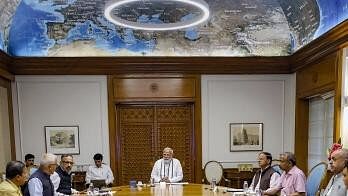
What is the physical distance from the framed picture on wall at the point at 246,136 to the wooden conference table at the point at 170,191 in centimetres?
197

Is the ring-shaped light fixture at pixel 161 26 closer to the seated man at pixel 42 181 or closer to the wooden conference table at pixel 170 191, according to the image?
the seated man at pixel 42 181

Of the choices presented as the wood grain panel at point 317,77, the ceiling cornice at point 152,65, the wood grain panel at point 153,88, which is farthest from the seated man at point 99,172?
the wood grain panel at point 317,77

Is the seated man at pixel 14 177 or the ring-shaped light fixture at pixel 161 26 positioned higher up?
the ring-shaped light fixture at pixel 161 26

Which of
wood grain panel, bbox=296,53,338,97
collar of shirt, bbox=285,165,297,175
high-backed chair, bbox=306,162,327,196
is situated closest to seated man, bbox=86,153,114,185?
collar of shirt, bbox=285,165,297,175

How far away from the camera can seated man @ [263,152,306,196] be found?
163 inches

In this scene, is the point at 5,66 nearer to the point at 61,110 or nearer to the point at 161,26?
the point at 61,110

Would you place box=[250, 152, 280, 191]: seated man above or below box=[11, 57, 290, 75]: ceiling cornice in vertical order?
below

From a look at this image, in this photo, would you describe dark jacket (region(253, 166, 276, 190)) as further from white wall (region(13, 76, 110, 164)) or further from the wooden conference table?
white wall (region(13, 76, 110, 164))

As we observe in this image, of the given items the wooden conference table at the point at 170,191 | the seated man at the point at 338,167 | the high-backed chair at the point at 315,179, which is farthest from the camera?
the wooden conference table at the point at 170,191

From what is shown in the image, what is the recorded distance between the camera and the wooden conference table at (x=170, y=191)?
4.45 meters

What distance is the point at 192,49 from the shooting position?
657 centimetres

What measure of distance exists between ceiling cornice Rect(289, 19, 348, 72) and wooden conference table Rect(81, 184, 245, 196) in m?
2.61

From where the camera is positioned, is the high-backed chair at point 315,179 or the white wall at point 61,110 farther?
the white wall at point 61,110

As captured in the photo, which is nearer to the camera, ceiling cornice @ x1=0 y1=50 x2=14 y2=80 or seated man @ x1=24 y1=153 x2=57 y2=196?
seated man @ x1=24 y1=153 x2=57 y2=196
